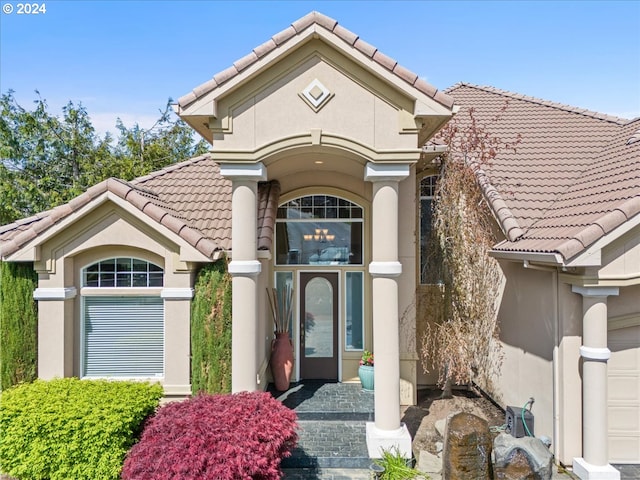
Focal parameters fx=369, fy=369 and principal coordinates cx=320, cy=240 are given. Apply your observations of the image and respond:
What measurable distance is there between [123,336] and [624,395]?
1040 centimetres

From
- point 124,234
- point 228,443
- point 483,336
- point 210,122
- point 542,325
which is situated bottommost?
point 228,443

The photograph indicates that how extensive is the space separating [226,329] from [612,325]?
7.61 metres

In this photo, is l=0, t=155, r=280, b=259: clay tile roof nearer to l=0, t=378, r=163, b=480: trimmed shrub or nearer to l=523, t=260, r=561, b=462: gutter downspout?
l=0, t=378, r=163, b=480: trimmed shrub

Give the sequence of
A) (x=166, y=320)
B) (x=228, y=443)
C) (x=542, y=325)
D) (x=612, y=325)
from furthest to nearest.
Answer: (x=166, y=320), (x=542, y=325), (x=612, y=325), (x=228, y=443)

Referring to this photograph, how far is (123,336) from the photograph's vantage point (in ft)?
27.8

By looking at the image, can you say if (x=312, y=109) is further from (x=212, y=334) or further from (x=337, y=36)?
(x=212, y=334)

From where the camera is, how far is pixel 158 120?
27938mm

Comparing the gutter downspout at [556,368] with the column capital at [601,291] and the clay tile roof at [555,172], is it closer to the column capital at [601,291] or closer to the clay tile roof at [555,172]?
the column capital at [601,291]

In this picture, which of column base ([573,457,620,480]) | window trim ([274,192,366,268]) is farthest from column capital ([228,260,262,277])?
column base ([573,457,620,480])

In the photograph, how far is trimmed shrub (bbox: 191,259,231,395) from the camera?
7.93 metres

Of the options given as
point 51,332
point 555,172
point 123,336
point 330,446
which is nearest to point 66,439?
point 123,336

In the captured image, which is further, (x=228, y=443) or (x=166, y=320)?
(x=166, y=320)

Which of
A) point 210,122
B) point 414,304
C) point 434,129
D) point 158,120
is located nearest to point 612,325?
point 414,304

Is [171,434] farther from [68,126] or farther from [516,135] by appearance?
[68,126]
